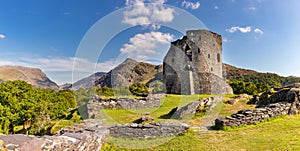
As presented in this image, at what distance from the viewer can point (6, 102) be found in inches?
1203

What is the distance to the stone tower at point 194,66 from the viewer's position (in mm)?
37250

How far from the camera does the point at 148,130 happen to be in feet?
38.5

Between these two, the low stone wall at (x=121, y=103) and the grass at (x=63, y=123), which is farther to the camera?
the low stone wall at (x=121, y=103)

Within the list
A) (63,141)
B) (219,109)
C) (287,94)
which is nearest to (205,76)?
(219,109)

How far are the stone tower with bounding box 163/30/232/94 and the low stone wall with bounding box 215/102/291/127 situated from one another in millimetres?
22806

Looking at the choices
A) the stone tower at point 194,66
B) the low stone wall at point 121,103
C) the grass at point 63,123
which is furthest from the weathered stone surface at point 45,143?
the stone tower at point 194,66

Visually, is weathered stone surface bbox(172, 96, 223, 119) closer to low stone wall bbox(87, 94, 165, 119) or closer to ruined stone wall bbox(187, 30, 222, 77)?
low stone wall bbox(87, 94, 165, 119)

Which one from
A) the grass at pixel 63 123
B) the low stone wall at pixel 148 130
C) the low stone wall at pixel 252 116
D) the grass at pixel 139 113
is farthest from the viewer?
the grass at pixel 139 113

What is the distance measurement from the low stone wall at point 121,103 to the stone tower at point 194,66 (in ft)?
40.1

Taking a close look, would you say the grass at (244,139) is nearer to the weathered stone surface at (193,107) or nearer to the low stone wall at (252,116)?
the low stone wall at (252,116)

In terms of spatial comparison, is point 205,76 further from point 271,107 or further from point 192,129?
point 192,129

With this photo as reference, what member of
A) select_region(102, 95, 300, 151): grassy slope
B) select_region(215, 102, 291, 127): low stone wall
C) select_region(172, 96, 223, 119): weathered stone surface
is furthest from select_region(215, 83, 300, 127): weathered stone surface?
select_region(172, 96, 223, 119): weathered stone surface

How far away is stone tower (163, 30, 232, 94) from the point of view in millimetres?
37250

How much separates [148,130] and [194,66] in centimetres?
2845
